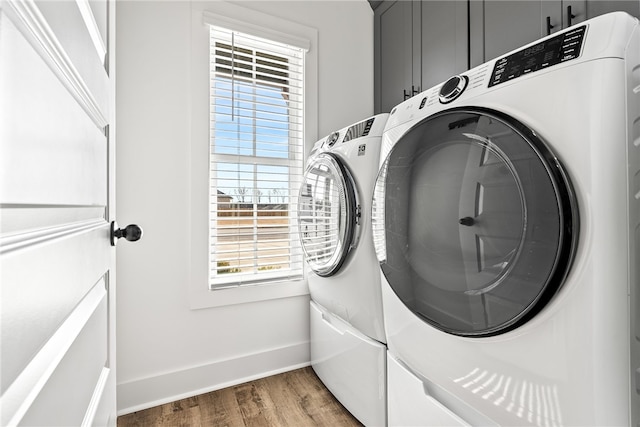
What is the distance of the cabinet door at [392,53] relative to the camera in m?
1.99

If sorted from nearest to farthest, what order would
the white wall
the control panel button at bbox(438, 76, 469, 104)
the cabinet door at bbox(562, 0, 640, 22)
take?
the control panel button at bbox(438, 76, 469, 104) < the cabinet door at bbox(562, 0, 640, 22) < the white wall

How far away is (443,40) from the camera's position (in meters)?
1.74

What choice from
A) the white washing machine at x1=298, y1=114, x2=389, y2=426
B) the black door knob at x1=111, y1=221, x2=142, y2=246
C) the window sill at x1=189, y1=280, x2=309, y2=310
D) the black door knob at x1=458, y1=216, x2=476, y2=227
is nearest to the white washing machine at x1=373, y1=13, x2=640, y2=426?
the black door knob at x1=458, y1=216, x2=476, y2=227

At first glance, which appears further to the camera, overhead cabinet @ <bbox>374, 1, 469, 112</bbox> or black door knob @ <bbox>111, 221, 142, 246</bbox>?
overhead cabinet @ <bbox>374, 1, 469, 112</bbox>

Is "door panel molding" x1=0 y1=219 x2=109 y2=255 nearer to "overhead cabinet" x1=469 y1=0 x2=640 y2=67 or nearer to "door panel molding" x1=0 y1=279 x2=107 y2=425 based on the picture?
"door panel molding" x1=0 y1=279 x2=107 y2=425

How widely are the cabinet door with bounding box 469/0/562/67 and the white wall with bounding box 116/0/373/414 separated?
1197mm

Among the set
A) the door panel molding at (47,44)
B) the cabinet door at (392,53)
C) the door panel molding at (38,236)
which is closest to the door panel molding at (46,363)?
the door panel molding at (38,236)

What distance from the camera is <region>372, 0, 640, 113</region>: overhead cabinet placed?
4.15 feet

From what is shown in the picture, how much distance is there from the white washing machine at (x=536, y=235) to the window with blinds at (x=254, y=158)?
1.11 metres

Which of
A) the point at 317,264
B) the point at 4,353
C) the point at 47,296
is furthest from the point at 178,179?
the point at 4,353

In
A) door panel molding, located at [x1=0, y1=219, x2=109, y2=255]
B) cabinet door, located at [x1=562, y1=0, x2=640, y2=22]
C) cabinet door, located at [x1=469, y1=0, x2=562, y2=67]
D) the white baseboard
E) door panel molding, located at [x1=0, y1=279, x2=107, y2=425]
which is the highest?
cabinet door, located at [x1=469, y1=0, x2=562, y2=67]

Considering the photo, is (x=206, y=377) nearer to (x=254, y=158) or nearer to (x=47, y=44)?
(x=254, y=158)

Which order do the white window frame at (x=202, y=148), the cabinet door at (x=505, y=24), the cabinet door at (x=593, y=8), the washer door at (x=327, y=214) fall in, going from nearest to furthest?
1. the cabinet door at (x=593, y=8)
2. the cabinet door at (x=505, y=24)
3. the washer door at (x=327, y=214)
4. the white window frame at (x=202, y=148)

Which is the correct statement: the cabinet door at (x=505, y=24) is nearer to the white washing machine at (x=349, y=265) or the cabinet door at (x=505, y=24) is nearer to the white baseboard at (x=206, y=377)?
the white washing machine at (x=349, y=265)
